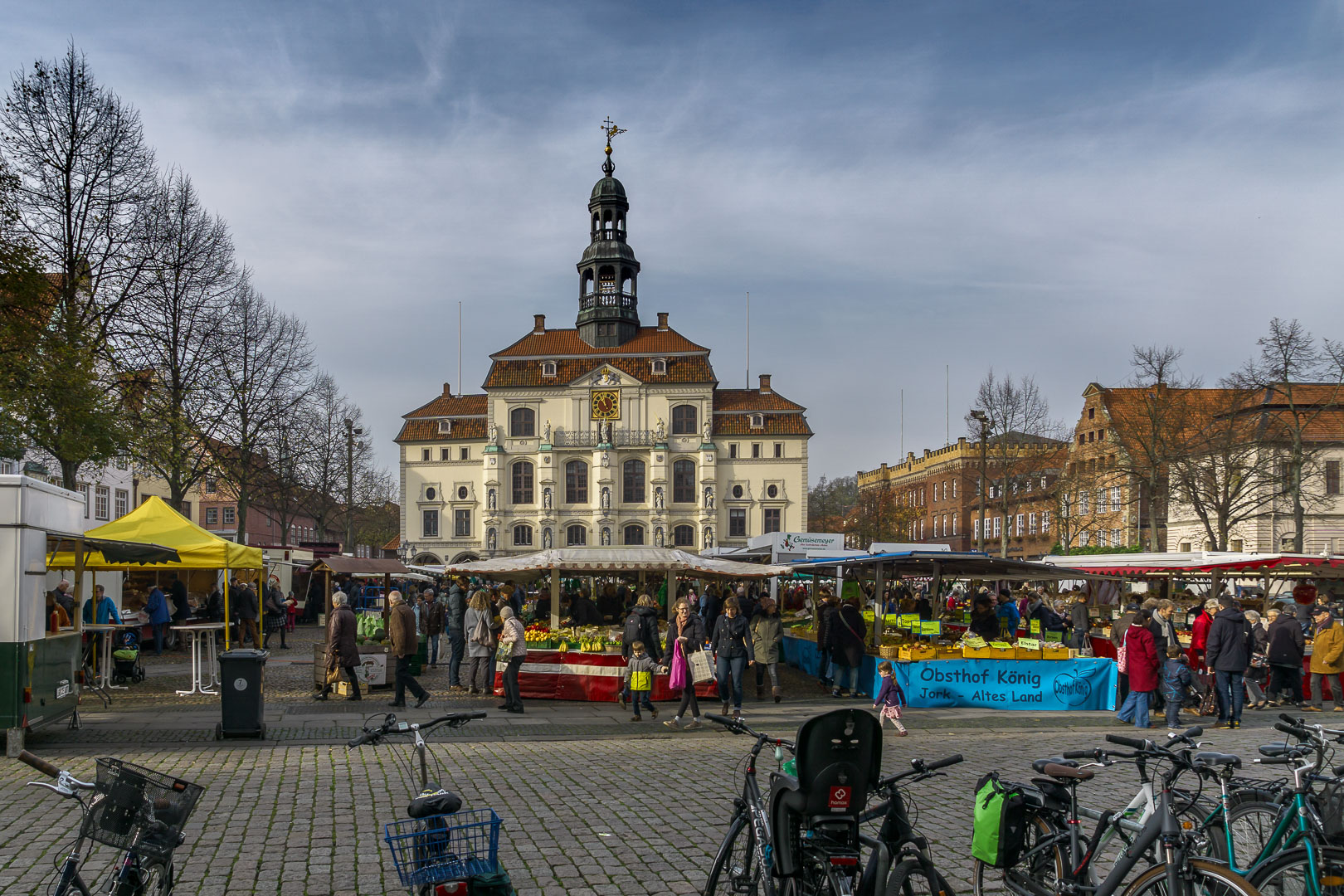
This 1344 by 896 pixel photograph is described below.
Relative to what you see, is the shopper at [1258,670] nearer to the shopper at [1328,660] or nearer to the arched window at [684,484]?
the shopper at [1328,660]

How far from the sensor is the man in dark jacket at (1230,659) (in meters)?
15.1

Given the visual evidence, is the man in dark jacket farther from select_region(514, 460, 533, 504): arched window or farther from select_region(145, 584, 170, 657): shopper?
select_region(514, 460, 533, 504): arched window

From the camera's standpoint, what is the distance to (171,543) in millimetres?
17719

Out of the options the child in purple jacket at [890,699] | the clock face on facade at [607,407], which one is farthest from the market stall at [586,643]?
the clock face on facade at [607,407]

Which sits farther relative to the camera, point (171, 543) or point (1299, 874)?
point (171, 543)

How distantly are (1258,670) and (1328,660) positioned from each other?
2237 mm

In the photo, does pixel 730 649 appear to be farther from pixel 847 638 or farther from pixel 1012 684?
pixel 1012 684

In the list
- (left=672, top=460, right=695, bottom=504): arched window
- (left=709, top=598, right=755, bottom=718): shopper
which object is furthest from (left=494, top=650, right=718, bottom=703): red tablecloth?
(left=672, top=460, right=695, bottom=504): arched window

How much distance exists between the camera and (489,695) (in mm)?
17781

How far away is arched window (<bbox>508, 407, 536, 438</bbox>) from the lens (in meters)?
78.8

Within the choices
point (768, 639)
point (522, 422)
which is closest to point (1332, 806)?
point (768, 639)

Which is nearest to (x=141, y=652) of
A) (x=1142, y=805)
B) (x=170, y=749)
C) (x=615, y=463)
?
(x=170, y=749)

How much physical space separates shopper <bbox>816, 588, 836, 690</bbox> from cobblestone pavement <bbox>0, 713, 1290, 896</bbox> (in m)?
4.16

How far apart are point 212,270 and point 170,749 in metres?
21.4
